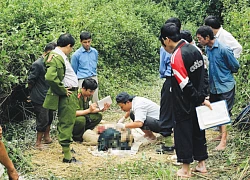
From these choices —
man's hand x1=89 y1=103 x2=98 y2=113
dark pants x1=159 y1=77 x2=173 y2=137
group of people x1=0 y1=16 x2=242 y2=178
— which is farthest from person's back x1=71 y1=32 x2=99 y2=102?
dark pants x1=159 y1=77 x2=173 y2=137

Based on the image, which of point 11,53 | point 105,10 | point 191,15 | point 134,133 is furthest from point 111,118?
point 191,15

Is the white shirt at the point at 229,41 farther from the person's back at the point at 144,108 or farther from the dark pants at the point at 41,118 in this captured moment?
the dark pants at the point at 41,118

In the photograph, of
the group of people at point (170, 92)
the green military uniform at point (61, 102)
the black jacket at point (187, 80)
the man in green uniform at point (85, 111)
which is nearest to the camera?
the black jacket at point (187, 80)

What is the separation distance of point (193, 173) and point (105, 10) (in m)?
8.00

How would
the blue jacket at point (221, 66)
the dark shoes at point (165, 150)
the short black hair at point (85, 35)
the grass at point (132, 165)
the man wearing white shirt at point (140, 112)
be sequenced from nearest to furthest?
the grass at point (132, 165)
the blue jacket at point (221, 66)
the dark shoes at point (165, 150)
the man wearing white shirt at point (140, 112)
the short black hair at point (85, 35)

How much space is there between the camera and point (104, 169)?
19.2ft

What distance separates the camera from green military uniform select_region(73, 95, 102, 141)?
7.09 meters

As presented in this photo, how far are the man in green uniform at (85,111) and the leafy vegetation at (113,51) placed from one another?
0.77 metres

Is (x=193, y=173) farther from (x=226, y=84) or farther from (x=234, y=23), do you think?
(x=234, y=23)

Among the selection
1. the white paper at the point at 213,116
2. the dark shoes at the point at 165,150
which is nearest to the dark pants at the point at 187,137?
the white paper at the point at 213,116

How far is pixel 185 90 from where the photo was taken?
4.95 metres

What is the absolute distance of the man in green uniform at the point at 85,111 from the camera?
691 centimetres

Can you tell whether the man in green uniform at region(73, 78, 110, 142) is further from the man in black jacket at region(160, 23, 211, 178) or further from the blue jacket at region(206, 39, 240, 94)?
the man in black jacket at region(160, 23, 211, 178)

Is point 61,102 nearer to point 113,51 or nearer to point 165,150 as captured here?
point 165,150
